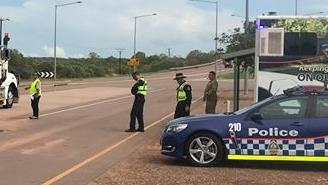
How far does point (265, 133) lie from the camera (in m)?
10.9

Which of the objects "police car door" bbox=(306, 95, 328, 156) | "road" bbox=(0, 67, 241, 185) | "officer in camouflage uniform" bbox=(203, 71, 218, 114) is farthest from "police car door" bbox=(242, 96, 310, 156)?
"officer in camouflage uniform" bbox=(203, 71, 218, 114)

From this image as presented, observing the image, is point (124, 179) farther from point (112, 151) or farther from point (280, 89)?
point (280, 89)

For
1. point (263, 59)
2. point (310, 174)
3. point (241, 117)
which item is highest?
point (263, 59)

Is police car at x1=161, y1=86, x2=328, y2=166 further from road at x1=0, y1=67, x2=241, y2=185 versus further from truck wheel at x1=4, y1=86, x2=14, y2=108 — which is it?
truck wheel at x1=4, y1=86, x2=14, y2=108

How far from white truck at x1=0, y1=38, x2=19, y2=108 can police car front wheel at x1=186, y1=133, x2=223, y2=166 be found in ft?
52.8

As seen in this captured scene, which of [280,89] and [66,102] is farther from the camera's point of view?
[66,102]

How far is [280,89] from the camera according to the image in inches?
542

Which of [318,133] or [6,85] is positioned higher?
Answer: [6,85]

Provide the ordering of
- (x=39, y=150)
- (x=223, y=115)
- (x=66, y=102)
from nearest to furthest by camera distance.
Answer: (x=223, y=115), (x=39, y=150), (x=66, y=102)

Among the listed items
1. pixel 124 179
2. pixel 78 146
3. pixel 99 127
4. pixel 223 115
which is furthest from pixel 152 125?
pixel 124 179

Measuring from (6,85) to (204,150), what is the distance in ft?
55.9

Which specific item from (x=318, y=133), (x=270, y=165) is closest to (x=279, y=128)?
(x=318, y=133)

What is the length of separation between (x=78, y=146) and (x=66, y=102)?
16.2m

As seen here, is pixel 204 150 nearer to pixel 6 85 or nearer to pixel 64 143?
pixel 64 143
